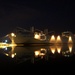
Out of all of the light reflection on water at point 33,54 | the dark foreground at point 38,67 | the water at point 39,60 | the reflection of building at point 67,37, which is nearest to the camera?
the dark foreground at point 38,67

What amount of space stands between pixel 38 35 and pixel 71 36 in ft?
53.9

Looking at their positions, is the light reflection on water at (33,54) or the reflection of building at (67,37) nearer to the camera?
the light reflection on water at (33,54)

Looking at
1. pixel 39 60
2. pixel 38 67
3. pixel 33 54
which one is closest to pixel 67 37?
pixel 33 54

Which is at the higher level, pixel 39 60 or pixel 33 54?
pixel 33 54

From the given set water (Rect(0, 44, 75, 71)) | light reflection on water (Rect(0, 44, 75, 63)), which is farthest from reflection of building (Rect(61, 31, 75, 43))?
water (Rect(0, 44, 75, 71))

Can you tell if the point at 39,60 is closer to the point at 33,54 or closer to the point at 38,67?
the point at 38,67

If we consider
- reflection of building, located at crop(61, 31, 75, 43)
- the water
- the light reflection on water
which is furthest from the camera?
reflection of building, located at crop(61, 31, 75, 43)

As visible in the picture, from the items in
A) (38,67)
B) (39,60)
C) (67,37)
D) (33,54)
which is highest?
(67,37)

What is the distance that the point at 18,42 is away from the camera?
6122cm

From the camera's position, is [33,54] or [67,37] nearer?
[33,54]

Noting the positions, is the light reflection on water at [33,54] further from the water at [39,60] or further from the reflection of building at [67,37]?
the reflection of building at [67,37]

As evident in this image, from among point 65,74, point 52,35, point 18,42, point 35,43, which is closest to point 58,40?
point 52,35

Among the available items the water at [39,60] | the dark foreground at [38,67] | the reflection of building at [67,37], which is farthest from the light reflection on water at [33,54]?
the reflection of building at [67,37]

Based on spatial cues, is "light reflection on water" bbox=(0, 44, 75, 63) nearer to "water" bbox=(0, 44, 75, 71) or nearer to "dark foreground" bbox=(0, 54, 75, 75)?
"water" bbox=(0, 44, 75, 71)
